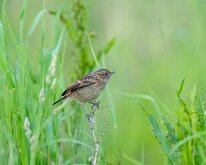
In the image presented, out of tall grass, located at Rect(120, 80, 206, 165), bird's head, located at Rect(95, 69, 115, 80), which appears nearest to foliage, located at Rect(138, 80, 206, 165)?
tall grass, located at Rect(120, 80, 206, 165)

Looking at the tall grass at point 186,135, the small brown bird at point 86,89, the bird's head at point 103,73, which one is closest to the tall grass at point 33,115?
the small brown bird at point 86,89

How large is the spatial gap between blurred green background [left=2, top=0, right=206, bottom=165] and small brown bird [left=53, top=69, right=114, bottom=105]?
1482 millimetres

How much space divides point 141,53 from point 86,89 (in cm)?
345

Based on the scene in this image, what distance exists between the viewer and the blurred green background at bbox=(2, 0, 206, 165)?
29.1ft

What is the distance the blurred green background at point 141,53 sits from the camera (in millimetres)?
8867

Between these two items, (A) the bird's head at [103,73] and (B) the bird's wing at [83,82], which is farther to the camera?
(A) the bird's head at [103,73]

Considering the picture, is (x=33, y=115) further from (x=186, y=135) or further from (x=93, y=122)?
(x=186, y=135)

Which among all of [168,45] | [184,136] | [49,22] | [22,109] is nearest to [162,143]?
[184,136]

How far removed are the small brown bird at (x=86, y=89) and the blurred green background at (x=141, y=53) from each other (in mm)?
1482

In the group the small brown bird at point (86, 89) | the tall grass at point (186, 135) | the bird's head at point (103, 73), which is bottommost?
the tall grass at point (186, 135)

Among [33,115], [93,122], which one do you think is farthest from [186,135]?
[33,115]

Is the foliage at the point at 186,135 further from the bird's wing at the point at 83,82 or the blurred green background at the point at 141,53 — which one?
the blurred green background at the point at 141,53

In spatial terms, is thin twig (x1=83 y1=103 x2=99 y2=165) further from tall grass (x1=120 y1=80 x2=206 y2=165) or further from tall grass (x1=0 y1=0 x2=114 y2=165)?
tall grass (x1=120 y1=80 x2=206 y2=165)

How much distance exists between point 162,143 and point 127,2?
15.2 feet
